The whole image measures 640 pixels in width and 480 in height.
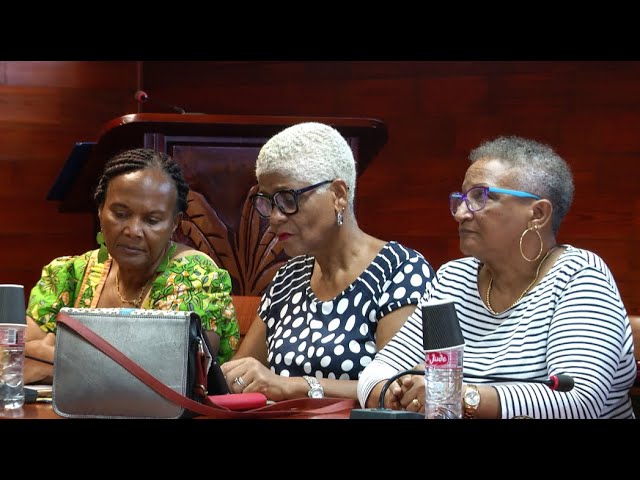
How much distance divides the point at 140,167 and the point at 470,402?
4.88ft

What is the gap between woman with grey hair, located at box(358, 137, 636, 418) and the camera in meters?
2.01

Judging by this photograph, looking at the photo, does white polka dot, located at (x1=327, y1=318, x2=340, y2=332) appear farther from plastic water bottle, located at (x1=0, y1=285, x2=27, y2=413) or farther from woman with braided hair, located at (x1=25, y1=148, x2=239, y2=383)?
plastic water bottle, located at (x1=0, y1=285, x2=27, y2=413)

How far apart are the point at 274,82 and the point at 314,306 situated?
9.91ft

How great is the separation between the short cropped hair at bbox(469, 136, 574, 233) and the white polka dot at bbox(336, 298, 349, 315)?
0.59m

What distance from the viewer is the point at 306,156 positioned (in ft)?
9.11

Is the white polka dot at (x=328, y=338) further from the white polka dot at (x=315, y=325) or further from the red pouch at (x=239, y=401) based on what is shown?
the red pouch at (x=239, y=401)

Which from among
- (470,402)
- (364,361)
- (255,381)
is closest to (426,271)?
(364,361)

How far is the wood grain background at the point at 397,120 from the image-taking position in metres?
5.15

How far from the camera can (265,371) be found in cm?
243

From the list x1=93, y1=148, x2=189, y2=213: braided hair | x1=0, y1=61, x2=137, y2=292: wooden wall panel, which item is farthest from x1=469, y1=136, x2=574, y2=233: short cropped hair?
x1=0, y1=61, x2=137, y2=292: wooden wall panel

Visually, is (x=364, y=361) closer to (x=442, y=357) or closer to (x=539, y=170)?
(x=539, y=170)
